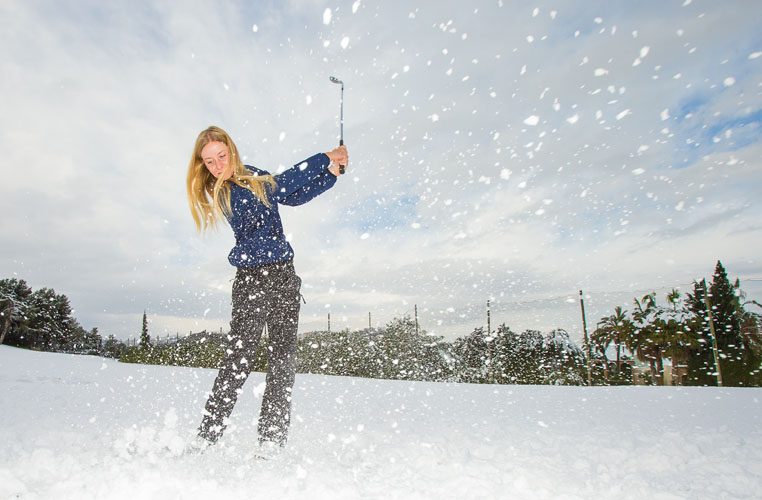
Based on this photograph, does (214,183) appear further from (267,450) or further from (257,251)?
(267,450)

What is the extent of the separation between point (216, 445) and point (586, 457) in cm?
188

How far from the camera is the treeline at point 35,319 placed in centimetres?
1992

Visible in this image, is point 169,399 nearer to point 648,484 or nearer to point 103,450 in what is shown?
point 103,450

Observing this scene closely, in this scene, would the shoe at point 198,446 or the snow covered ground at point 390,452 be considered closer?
the snow covered ground at point 390,452

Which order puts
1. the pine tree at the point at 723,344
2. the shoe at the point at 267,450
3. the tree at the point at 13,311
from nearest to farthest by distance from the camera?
the shoe at the point at 267,450, the pine tree at the point at 723,344, the tree at the point at 13,311

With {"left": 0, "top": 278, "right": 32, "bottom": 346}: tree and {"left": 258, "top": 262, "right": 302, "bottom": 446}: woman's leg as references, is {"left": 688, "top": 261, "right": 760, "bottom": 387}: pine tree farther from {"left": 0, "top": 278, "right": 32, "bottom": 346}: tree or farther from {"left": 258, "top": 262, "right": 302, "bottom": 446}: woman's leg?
{"left": 0, "top": 278, "right": 32, "bottom": 346}: tree

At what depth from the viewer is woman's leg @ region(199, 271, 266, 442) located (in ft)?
6.85

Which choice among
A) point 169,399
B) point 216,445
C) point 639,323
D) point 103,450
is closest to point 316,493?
point 216,445

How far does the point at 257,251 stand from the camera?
2.26 metres

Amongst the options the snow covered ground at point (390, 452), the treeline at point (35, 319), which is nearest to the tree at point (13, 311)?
the treeline at point (35, 319)

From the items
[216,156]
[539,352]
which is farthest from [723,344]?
[216,156]

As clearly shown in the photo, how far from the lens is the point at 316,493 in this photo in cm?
156

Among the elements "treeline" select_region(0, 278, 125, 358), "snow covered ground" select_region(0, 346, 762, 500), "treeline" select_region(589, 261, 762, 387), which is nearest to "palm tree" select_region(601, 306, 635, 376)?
"treeline" select_region(589, 261, 762, 387)

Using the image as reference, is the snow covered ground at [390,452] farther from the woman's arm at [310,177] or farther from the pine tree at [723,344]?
the pine tree at [723,344]
